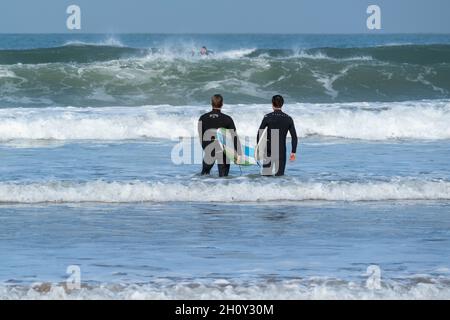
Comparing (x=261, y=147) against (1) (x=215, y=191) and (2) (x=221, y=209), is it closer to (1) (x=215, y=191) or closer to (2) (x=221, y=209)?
(1) (x=215, y=191)

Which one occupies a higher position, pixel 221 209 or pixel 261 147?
pixel 261 147

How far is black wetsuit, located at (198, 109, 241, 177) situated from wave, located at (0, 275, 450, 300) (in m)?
6.04

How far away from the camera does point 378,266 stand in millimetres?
8852

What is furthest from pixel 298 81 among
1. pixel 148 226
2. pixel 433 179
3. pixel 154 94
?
pixel 148 226

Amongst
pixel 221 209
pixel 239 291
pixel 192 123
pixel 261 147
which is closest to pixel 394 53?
pixel 192 123

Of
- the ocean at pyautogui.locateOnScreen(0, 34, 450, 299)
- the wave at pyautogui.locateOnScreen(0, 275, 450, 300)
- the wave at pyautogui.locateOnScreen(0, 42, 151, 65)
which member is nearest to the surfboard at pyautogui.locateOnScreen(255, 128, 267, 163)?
the ocean at pyautogui.locateOnScreen(0, 34, 450, 299)

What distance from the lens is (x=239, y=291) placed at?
776 cm

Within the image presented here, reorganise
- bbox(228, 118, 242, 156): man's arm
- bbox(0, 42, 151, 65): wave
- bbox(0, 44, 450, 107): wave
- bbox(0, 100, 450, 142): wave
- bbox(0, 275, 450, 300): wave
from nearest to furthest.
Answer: bbox(0, 275, 450, 300): wave, bbox(228, 118, 242, 156): man's arm, bbox(0, 100, 450, 142): wave, bbox(0, 44, 450, 107): wave, bbox(0, 42, 151, 65): wave

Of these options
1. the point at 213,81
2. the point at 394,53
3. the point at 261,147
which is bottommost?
the point at 261,147

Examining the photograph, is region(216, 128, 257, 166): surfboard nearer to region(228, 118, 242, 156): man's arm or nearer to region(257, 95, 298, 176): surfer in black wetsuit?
region(228, 118, 242, 156): man's arm

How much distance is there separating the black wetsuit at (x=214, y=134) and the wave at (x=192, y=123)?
686 cm

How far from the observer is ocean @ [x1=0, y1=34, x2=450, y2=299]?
325 inches

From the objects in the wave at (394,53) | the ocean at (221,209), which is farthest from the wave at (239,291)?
the wave at (394,53)

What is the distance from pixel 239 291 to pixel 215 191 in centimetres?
545
